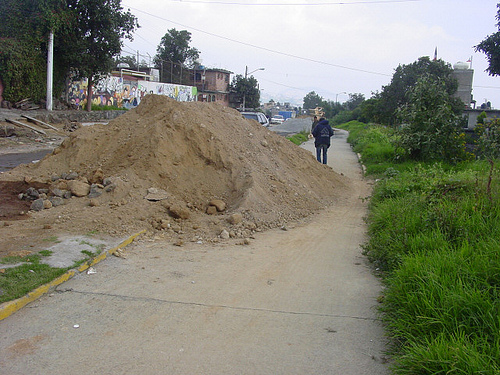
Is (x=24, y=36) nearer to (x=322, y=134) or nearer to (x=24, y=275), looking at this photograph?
(x=322, y=134)

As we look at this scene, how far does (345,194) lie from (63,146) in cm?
647

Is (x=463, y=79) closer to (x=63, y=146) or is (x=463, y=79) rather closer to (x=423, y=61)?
(x=423, y=61)

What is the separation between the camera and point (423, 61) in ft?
131

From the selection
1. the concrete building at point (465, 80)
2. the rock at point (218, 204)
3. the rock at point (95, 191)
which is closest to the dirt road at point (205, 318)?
the rock at point (218, 204)

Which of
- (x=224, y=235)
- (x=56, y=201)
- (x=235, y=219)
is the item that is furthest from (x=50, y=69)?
(x=224, y=235)

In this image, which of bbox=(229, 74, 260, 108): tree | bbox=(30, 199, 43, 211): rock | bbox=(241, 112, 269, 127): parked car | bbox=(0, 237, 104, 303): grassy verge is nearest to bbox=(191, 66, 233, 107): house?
bbox=(229, 74, 260, 108): tree

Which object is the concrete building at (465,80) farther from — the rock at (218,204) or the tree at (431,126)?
the rock at (218,204)

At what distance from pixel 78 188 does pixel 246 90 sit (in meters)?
57.3

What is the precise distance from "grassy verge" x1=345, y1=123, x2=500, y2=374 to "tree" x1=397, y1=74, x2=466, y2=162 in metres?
7.13

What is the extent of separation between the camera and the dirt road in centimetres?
344

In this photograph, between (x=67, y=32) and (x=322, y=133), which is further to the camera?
(x=67, y=32)

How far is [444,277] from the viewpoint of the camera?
4027 millimetres

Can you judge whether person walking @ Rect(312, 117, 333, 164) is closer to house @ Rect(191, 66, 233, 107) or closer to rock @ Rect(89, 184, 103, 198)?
rock @ Rect(89, 184, 103, 198)

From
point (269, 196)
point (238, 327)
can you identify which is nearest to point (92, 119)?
point (269, 196)
